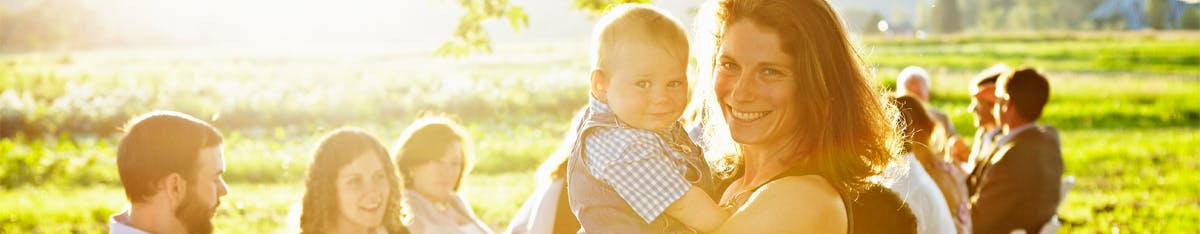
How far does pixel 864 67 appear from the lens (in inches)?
129

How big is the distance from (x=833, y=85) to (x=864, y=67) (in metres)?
0.11

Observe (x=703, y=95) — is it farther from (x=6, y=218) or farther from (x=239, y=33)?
(x=239, y=33)

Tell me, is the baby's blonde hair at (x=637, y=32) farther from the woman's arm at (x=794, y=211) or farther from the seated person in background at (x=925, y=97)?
the seated person in background at (x=925, y=97)

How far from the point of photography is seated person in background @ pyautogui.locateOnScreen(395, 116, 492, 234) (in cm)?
591

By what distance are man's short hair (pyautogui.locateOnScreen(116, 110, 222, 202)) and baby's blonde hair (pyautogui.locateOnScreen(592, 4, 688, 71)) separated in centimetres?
177

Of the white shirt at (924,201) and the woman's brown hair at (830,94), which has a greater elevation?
the woman's brown hair at (830,94)

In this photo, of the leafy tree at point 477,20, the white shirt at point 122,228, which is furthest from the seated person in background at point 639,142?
the leafy tree at point 477,20

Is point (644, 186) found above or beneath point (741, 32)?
beneath

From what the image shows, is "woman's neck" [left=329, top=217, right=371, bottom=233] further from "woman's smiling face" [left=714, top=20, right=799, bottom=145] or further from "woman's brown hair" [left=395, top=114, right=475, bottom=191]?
"woman's smiling face" [left=714, top=20, right=799, bottom=145]

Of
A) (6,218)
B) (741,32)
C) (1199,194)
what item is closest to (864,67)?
(741,32)

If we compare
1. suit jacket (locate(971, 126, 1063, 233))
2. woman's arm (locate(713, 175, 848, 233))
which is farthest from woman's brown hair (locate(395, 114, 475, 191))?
suit jacket (locate(971, 126, 1063, 233))

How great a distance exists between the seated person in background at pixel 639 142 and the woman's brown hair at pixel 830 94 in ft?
0.83

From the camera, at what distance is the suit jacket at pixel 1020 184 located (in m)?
7.43

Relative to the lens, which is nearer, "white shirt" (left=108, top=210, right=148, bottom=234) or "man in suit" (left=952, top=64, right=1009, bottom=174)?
"white shirt" (left=108, top=210, right=148, bottom=234)
